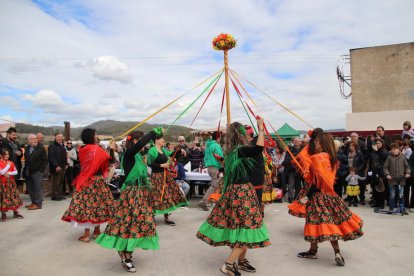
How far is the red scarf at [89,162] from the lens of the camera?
5.46 m

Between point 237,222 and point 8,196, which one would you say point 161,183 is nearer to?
point 237,222

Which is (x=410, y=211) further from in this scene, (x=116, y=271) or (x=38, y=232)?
(x=38, y=232)

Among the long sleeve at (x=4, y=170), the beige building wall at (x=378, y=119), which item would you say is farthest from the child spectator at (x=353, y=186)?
the beige building wall at (x=378, y=119)

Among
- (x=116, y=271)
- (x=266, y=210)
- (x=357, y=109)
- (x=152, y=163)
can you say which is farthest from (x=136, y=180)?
(x=357, y=109)

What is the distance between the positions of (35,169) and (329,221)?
746cm

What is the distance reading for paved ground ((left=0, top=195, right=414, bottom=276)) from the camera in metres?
4.23

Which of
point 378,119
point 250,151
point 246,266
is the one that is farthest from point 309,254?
point 378,119

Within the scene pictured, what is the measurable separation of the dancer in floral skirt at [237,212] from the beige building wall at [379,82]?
24749 millimetres

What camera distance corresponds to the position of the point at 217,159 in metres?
7.43

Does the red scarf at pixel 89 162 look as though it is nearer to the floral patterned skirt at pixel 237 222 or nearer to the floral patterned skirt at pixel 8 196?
the floral patterned skirt at pixel 237 222

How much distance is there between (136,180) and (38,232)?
10.1 ft

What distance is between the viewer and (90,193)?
554 centimetres

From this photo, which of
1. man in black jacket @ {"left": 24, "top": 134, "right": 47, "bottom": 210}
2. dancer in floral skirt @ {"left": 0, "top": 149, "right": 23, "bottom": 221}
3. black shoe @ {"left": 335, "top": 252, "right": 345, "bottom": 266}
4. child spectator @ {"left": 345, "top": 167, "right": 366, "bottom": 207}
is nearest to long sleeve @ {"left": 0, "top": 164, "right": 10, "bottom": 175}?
dancer in floral skirt @ {"left": 0, "top": 149, "right": 23, "bottom": 221}

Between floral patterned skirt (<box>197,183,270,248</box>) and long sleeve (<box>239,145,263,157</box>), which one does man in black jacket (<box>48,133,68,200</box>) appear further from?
long sleeve (<box>239,145,263,157</box>)
